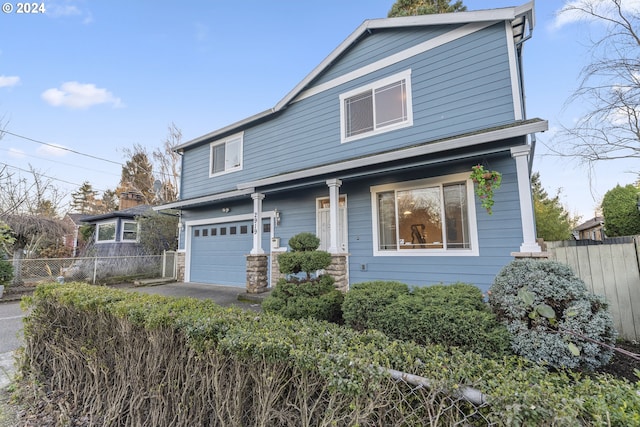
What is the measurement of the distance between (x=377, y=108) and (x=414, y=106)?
972 millimetres

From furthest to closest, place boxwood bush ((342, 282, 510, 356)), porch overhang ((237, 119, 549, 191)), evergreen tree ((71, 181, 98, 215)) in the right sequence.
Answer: evergreen tree ((71, 181, 98, 215))
porch overhang ((237, 119, 549, 191))
boxwood bush ((342, 282, 510, 356))

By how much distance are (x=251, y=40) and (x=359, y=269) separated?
887 cm

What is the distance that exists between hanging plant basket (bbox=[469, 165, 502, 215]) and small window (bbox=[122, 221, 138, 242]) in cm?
1660

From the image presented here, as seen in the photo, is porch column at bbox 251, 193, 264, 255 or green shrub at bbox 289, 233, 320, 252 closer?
green shrub at bbox 289, 233, 320, 252

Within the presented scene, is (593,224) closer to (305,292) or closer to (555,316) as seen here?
(555,316)

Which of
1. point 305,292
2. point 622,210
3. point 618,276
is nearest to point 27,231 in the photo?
point 305,292

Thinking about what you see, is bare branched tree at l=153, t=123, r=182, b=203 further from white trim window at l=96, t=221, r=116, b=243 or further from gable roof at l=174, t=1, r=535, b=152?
gable roof at l=174, t=1, r=535, b=152

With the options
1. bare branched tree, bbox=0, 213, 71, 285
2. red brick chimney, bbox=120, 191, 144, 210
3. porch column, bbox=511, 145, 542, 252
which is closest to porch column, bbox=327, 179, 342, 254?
porch column, bbox=511, 145, 542, 252

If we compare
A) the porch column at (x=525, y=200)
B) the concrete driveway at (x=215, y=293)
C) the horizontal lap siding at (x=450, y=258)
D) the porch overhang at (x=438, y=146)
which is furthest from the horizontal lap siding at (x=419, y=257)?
the concrete driveway at (x=215, y=293)

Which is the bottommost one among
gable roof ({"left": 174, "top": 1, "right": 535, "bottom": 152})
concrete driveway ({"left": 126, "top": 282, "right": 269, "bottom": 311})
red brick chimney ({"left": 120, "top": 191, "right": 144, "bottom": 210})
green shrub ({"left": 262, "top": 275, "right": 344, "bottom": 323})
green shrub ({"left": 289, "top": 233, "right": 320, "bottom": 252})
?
concrete driveway ({"left": 126, "top": 282, "right": 269, "bottom": 311})

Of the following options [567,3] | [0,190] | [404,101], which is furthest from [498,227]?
[0,190]

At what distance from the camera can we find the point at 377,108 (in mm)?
7234

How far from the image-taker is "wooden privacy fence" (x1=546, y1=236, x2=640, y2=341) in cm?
402

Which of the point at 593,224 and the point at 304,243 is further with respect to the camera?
the point at 593,224
